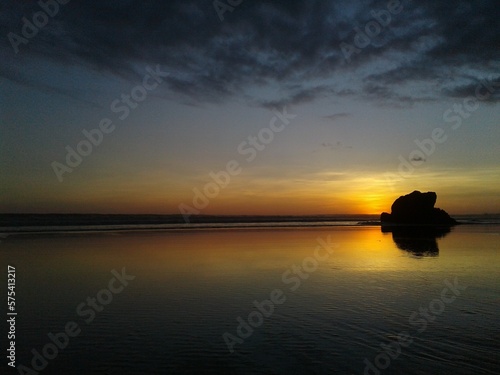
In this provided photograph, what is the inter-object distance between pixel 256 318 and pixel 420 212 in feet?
305

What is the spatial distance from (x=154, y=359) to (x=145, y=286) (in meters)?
9.09

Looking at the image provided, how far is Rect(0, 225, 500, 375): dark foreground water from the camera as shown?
981 centimetres

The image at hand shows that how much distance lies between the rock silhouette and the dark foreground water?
75.0 metres

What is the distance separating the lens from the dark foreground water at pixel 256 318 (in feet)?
32.2

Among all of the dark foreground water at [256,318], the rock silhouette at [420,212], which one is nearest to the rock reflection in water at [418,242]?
the dark foreground water at [256,318]

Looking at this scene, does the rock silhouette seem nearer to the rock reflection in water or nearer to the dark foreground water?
the rock reflection in water

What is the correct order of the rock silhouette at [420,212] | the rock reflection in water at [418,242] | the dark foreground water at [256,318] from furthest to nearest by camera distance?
1. the rock silhouette at [420,212]
2. the rock reflection in water at [418,242]
3. the dark foreground water at [256,318]

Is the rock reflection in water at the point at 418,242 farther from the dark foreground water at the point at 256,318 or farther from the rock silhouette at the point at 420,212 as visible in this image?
the rock silhouette at the point at 420,212

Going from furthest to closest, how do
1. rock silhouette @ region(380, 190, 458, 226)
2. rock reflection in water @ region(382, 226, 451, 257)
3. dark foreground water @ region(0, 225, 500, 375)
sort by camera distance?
rock silhouette @ region(380, 190, 458, 226)
rock reflection in water @ region(382, 226, 451, 257)
dark foreground water @ region(0, 225, 500, 375)

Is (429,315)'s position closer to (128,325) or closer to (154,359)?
(154,359)

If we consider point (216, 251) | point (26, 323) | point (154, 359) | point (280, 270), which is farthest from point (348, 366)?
point (216, 251)

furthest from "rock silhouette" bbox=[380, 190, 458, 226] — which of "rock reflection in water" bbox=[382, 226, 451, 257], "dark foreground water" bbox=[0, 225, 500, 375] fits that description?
"dark foreground water" bbox=[0, 225, 500, 375]

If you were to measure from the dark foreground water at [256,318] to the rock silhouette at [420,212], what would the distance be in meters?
75.0

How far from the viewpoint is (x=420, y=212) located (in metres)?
96.2
